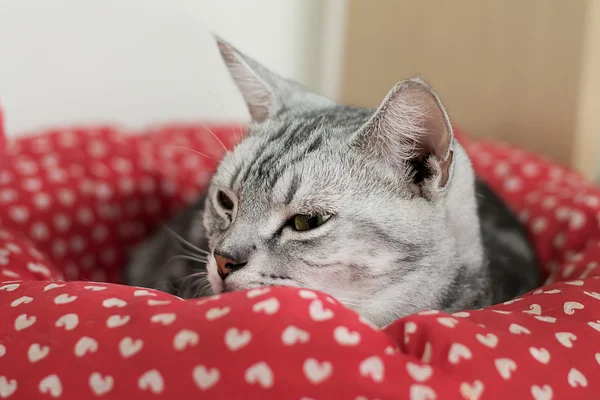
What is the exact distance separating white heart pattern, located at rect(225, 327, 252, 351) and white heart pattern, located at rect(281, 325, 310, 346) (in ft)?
0.13

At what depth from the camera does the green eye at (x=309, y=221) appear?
89 cm

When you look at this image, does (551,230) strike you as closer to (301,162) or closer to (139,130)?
(301,162)

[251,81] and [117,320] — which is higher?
[251,81]

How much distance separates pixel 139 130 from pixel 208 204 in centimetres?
111

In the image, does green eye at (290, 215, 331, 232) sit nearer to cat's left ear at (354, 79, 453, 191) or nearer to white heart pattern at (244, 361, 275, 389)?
cat's left ear at (354, 79, 453, 191)

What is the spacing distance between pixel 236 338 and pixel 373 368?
16 cm

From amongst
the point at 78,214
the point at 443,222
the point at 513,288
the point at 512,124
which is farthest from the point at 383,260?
the point at 512,124

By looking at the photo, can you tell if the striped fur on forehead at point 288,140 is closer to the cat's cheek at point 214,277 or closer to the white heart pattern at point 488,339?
the cat's cheek at point 214,277

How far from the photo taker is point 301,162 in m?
0.93

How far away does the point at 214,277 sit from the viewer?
917 mm

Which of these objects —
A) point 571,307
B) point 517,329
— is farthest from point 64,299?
point 571,307

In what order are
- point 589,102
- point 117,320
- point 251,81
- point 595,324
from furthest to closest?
point 589,102 < point 251,81 < point 595,324 < point 117,320

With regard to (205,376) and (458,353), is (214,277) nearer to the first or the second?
(205,376)

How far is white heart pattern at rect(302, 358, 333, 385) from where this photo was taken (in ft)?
2.24
